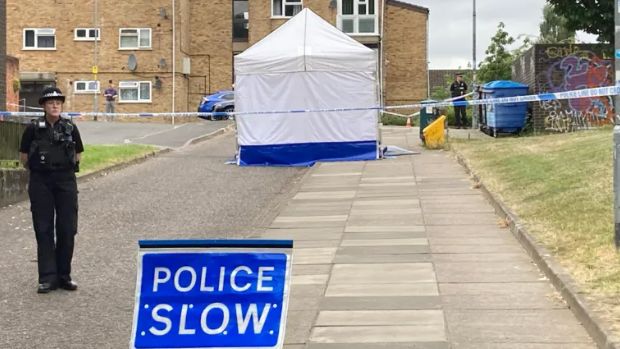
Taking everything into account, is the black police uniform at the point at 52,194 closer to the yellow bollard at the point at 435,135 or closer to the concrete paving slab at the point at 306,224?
the concrete paving slab at the point at 306,224

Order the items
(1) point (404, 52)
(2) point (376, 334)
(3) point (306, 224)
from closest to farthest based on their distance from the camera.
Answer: (2) point (376, 334)
(3) point (306, 224)
(1) point (404, 52)

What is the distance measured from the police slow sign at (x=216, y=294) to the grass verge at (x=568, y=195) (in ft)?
7.66

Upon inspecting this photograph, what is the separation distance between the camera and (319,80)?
1970 centimetres

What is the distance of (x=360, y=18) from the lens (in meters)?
44.1

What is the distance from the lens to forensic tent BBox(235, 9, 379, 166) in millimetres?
19672

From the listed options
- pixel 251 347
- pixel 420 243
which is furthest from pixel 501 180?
pixel 251 347

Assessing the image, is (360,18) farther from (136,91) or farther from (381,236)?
(381,236)

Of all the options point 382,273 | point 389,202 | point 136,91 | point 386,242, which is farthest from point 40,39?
point 382,273

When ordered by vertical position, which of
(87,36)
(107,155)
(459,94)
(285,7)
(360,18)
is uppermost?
(285,7)

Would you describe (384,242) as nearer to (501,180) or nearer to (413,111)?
(501,180)

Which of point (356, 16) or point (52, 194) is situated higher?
point (356, 16)

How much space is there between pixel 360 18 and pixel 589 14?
1111 inches

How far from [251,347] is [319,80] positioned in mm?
15180

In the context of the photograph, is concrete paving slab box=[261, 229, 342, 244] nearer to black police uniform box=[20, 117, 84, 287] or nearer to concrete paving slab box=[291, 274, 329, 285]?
concrete paving slab box=[291, 274, 329, 285]
